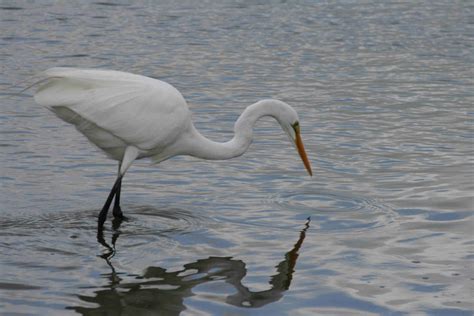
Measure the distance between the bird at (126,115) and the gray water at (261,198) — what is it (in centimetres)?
55

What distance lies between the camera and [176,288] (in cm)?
717

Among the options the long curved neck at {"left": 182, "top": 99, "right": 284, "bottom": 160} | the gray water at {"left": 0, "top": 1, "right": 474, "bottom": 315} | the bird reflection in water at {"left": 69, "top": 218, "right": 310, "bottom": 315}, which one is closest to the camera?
the bird reflection in water at {"left": 69, "top": 218, "right": 310, "bottom": 315}

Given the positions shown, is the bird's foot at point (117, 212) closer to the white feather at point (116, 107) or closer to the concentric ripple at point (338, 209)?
the white feather at point (116, 107)

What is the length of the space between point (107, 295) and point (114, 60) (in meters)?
10.4

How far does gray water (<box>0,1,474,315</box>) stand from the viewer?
711cm

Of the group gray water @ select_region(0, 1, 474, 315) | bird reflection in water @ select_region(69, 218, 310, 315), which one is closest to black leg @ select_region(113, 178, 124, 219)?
gray water @ select_region(0, 1, 474, 315)

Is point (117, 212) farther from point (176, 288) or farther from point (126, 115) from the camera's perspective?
point (176, 288)

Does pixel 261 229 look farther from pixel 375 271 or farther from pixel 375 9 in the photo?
pixel 375 9

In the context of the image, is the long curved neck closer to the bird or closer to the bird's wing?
the bird

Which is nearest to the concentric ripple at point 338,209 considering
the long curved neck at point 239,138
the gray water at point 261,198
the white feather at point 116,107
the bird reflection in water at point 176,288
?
the gray water at point 261,198

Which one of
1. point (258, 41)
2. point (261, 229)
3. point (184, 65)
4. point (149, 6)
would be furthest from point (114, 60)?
point (261, 229)

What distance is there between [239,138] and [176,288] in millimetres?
2145

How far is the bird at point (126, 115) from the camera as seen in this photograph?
8445mm

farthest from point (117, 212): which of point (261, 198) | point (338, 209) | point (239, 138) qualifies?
point (338, 209)
